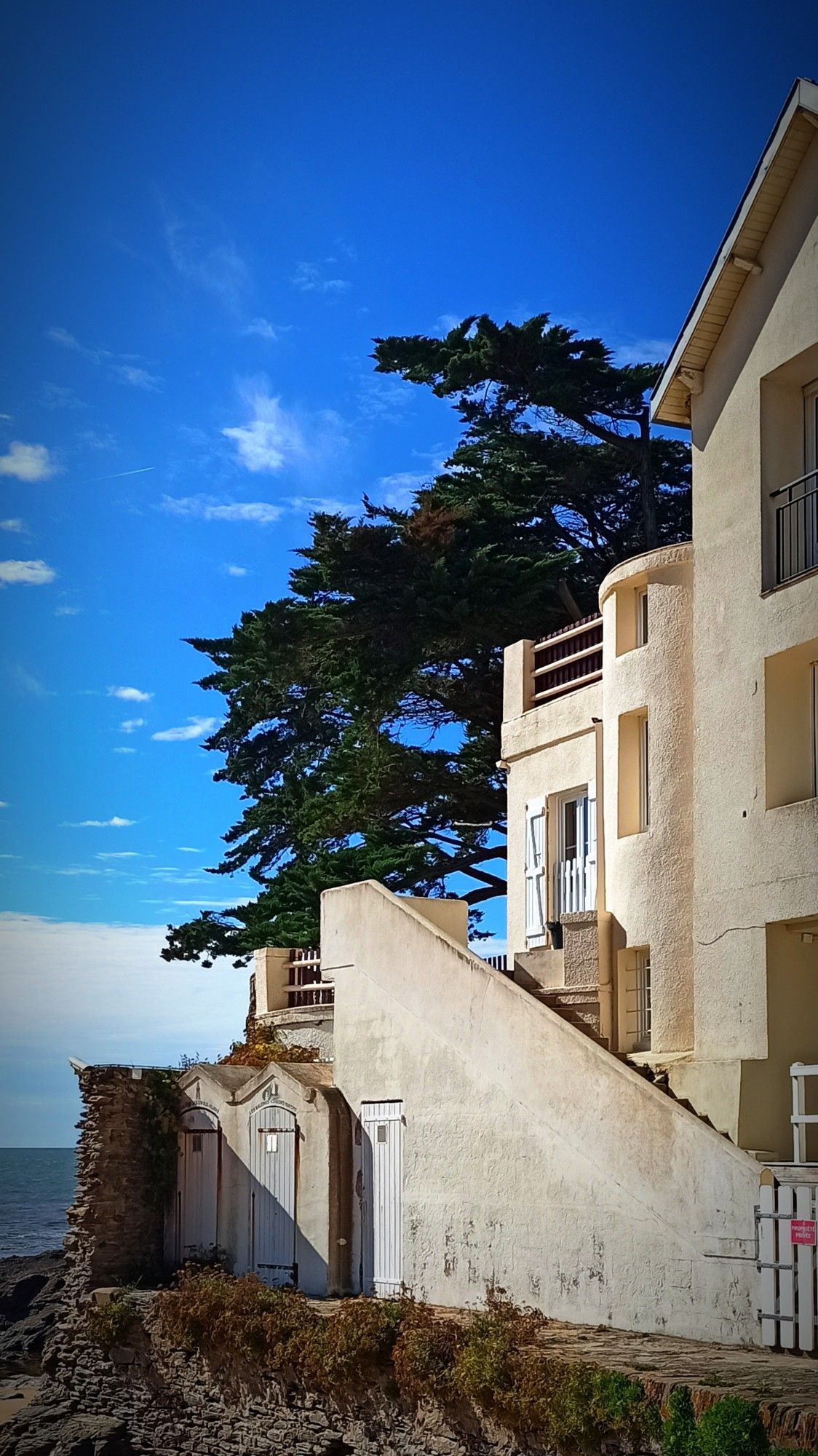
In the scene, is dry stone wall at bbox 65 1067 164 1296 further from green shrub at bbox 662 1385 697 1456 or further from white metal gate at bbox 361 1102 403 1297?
green shrub at bbox 662 1385 697 1456

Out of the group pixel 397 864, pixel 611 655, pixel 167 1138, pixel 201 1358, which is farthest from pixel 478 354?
pixel 201 1358

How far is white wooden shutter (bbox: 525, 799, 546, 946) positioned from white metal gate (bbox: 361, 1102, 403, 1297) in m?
3.78

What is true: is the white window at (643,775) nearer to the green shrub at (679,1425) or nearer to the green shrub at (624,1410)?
the green shrub at (624,1410)

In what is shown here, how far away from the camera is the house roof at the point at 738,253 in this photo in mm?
17000

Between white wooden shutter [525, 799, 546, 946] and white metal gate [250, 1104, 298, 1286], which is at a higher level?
white wooden shutter [525, 799, 546, 946]

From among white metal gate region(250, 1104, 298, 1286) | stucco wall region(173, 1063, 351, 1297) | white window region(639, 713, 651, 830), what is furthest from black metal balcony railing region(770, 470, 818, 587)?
white metal gate region(250, 1104, 298, 1286)

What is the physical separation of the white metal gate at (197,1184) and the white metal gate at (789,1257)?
32.5 ft

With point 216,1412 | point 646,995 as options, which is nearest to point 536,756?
point 646,995

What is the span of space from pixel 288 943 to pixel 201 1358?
453 inches

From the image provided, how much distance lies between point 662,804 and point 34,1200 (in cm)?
7930

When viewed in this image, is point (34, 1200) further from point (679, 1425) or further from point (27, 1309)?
point (679, 1425)

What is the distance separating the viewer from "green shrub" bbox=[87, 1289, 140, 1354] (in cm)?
2002

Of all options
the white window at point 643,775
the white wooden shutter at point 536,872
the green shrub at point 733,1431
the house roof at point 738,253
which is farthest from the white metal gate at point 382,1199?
the house roof at point 738,253

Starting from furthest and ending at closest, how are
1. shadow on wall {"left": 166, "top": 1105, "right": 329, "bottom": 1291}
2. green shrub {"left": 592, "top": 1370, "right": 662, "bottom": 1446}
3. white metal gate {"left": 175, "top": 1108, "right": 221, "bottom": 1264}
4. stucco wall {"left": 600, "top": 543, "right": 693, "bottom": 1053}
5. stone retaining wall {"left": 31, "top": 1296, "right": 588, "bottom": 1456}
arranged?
white metal gate {"left": 175, "top": 1108, "right": 221, "bottom": 1264}
shadow on wall {"left": 166, "top": 1105, "right": 329, "bottom": 1291}
stucco wall {"left": 600, "top": 543, "right": 693, "bottom": 1053}
stone retaining wall {"left": 31, "top": 1296, "right": 588, "bottom": 1456}
green shrub {"left": 592, "top": 1370, "right": 662, "bottom": 1446}
